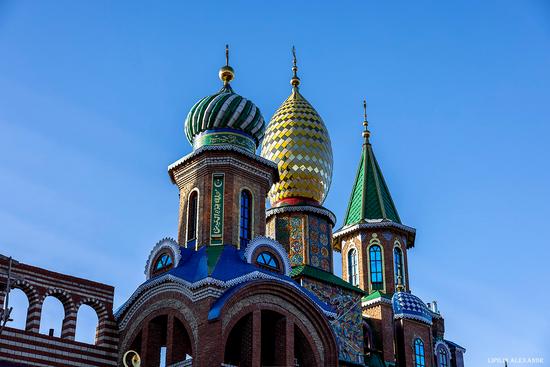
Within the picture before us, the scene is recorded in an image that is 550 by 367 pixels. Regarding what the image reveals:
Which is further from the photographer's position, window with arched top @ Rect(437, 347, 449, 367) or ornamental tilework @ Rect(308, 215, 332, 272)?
window with arched top @ Rect(437, 347, 449, 367)

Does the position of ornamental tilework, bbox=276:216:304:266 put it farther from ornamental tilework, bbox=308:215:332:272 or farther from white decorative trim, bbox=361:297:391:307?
white decorative trim, bbox=361:297:391:307

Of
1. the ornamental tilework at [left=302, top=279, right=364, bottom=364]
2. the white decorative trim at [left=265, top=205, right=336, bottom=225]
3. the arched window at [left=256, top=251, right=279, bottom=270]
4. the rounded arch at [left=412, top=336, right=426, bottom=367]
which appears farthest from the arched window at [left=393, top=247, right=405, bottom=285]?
the arched window at [left=256, top=251, right=279, bottom=270]

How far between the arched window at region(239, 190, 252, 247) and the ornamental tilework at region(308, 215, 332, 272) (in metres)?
4.56

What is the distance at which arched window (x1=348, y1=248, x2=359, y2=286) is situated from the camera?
118 feet

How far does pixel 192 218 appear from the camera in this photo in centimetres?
2797

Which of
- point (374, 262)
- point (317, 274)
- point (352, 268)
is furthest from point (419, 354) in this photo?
point (317, 274)

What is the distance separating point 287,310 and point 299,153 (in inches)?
387

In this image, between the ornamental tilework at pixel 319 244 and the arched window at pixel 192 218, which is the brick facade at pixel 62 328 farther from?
the ornamental tilework at pixel 319 244

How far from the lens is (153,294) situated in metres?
26.0

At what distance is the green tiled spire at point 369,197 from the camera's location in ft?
120

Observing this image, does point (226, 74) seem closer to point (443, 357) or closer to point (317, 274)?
point (317, 274)

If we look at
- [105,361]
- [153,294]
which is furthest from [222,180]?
[105,361]

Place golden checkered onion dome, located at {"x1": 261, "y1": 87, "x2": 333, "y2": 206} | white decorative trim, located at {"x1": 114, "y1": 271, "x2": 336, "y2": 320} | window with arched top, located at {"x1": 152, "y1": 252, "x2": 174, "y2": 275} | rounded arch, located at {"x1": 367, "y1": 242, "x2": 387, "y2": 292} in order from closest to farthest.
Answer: white decorative trim, located at {"x1": 114, "y1": 271, "x2": 336, "y2": 320}, window with arched top, located at {"x1": 152, "y1": 252, "x2": 174, "y2": 275}, golden checkered onion dome, located at {"x1": 261, "y1": 87, "x2": 333, "y2": 206}, rounded arch, located at {"x1": 367, "y1": 242, "x2": 387, "y2": 292}

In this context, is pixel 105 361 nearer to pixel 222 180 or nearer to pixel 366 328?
pixel 222 180
